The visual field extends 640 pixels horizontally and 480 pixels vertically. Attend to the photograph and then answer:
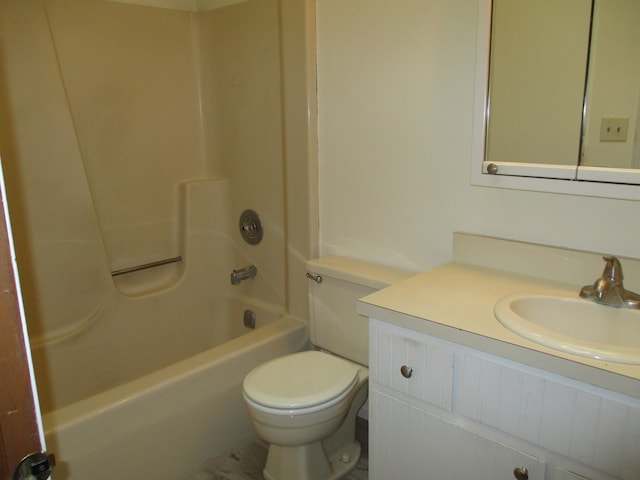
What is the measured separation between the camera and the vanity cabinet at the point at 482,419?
0.97 m

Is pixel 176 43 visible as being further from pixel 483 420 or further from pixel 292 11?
pixel 483 420

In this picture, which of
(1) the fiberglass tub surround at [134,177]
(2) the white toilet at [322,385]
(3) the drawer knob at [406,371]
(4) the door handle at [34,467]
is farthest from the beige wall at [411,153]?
(4) the door handle at [34,467]

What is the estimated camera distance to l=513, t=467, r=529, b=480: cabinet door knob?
3.59ft

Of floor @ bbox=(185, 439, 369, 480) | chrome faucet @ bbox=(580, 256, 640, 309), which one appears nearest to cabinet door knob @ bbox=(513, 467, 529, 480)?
chrome faucet @ bbox=(580, 256, 640, 309)

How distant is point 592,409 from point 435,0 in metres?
1.22

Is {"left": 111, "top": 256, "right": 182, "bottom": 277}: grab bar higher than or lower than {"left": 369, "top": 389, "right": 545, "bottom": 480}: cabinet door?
higher

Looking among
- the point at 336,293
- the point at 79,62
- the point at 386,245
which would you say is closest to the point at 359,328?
the point at 336,293

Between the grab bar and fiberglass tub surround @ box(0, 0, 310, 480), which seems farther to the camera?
the grab bar

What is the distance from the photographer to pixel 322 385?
1601 mm

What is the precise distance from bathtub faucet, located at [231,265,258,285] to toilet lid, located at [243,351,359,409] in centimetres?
63

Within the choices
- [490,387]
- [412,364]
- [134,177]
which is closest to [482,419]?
[490,387]

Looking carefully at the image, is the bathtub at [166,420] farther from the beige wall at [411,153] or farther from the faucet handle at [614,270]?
the faucet handle at [614,270]

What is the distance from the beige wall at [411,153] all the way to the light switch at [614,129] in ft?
0.62

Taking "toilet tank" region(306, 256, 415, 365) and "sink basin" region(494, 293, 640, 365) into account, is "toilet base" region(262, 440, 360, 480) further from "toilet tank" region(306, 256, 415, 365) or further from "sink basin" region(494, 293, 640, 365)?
"sink basin" region(494, 293, 640, 365)
